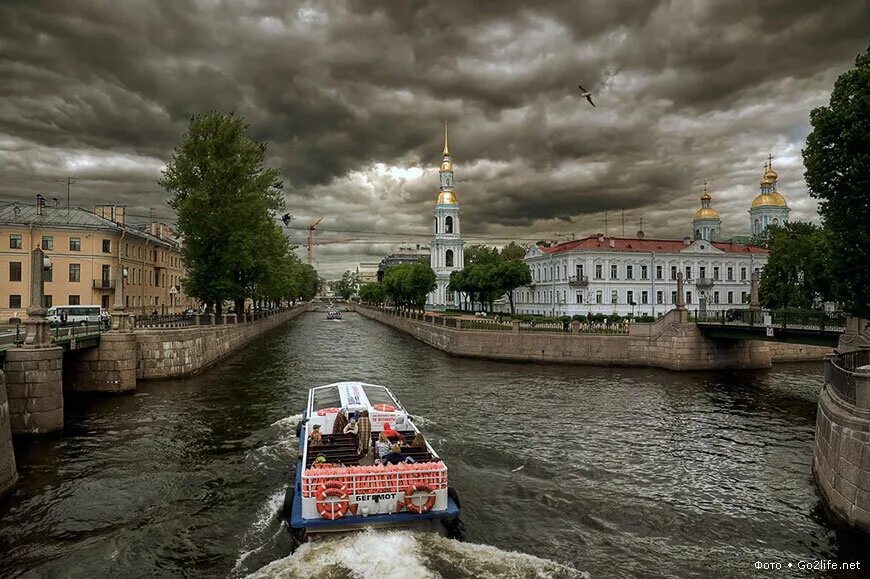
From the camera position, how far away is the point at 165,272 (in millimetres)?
73000

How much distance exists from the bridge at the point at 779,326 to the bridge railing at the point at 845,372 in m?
16.5

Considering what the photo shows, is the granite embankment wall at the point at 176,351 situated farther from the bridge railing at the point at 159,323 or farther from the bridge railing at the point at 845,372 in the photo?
the bridge railing at the point at 845,372

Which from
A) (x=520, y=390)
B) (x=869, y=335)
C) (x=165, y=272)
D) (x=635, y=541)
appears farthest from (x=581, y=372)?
(x=165, y=272)

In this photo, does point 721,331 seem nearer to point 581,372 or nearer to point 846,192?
point 581,372

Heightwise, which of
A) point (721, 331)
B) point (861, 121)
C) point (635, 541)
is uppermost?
point (861, 121)

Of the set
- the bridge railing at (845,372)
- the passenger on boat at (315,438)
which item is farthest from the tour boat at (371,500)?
the bridge railing at (845,372)

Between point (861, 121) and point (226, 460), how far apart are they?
2569 cm

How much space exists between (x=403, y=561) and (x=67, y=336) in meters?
22.2

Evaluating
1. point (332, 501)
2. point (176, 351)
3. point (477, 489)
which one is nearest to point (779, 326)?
point (477, 489)

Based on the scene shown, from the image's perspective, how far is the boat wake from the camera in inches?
414

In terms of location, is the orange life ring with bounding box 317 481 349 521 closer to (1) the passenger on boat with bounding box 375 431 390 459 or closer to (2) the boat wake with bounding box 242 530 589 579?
(2) the boat wake with bounding box 242 530 589 579

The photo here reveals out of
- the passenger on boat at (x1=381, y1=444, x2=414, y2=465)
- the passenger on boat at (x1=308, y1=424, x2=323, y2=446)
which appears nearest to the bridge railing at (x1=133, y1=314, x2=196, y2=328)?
the passenger on boat at (x1=308, y1=424, x2=323, y2=446)

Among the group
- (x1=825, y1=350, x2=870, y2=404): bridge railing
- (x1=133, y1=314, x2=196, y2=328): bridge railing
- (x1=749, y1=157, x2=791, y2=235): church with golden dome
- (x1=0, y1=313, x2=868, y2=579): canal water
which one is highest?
(x1=749, y1=157, x2=791, y2=235): church with golden dome

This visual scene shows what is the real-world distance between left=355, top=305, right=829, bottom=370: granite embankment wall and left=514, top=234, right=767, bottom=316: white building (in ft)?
98.8
